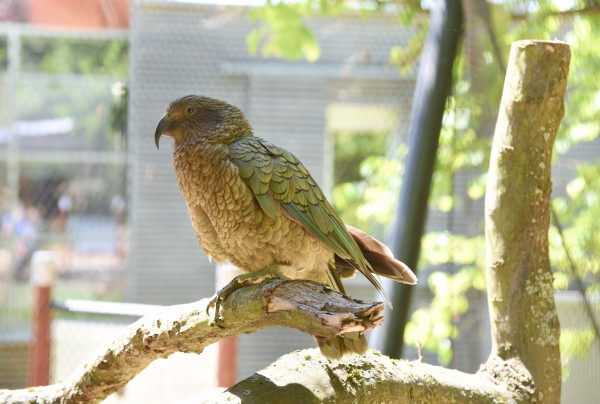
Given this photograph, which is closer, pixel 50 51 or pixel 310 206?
pixel 310 206

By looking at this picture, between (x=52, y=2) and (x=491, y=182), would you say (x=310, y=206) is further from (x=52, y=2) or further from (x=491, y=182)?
(x=52, y=2)

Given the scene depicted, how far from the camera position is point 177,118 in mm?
1609

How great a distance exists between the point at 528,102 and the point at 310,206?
24.7 inches

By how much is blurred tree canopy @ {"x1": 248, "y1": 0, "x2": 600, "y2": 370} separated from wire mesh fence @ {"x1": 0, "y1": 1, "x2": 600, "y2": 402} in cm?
5

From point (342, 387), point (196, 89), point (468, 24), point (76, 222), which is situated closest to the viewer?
point (342, 387)

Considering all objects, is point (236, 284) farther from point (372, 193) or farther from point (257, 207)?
point (372, 193)

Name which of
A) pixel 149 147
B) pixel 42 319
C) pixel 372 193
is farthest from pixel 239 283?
pixel 149 147

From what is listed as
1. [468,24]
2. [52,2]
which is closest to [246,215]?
[468,24]

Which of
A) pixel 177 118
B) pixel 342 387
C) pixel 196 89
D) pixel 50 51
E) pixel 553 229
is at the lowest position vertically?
pixel 342 387

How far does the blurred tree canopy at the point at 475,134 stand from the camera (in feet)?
7.38

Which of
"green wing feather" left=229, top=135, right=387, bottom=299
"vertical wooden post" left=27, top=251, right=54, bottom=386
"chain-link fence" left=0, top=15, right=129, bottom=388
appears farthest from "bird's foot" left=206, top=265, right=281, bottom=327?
"chain-link fence" left=0, top=15, right=129, bottom=388

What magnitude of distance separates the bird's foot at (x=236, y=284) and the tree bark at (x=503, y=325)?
0.7 inches

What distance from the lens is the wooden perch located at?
1143 mm

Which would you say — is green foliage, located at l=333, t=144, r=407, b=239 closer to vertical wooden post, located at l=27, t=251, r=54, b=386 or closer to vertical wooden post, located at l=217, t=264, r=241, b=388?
vertical wooden post, located at l=217, t=264, r=241, b=388
